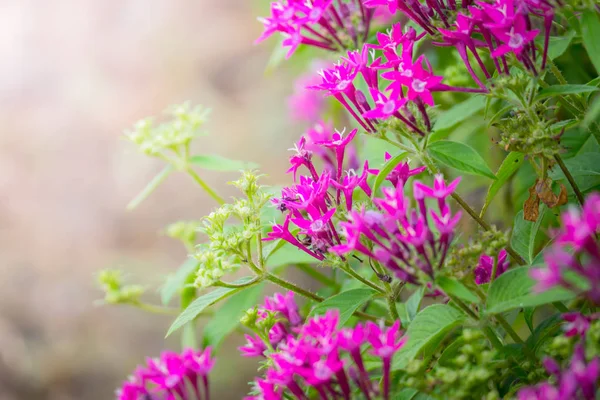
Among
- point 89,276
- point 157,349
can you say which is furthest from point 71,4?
point 157,349

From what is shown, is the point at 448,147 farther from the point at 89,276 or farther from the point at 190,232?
the point at 89,276

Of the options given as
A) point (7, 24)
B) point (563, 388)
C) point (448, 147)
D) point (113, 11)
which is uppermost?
point (7, 24)

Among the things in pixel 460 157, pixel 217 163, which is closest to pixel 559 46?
pixel 460 157

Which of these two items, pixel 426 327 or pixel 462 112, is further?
pixel 462 112

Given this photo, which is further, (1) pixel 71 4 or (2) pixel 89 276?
(1) pixel 71 4

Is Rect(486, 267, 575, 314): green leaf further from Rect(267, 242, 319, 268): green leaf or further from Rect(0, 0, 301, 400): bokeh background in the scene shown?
Rect(0, 0, 301, 400): bokeh background

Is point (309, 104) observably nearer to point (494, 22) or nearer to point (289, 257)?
point (289, 257)
